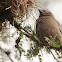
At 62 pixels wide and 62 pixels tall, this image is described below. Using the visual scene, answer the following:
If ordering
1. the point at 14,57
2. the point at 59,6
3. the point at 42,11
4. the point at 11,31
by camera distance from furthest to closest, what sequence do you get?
the point at 59,6, the point at 42,11, the point at 11,31, the point at 14,57

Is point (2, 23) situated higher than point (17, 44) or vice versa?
point (2, 23)

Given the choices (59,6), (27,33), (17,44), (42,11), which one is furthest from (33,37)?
(59,6)

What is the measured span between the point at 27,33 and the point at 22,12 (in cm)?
22

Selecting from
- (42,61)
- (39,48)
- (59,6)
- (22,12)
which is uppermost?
(59,6)

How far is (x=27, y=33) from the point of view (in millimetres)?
1106

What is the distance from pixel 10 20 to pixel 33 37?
0.86ft

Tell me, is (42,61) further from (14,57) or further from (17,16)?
(17,16)

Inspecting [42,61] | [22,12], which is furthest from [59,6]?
[42,61]

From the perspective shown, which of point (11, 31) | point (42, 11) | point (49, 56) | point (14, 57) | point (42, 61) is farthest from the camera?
point (42, 11)

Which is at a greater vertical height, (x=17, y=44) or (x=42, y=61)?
(x=17, y=44)

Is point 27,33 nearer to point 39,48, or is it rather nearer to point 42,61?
point 39,48

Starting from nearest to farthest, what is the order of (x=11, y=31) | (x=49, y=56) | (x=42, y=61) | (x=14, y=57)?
(x=14, y=57), (x=11, y=31), (x=42, y=61), (x=49, y=56)

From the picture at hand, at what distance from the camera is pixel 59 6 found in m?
2.43

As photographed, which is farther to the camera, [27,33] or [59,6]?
[59,6]
